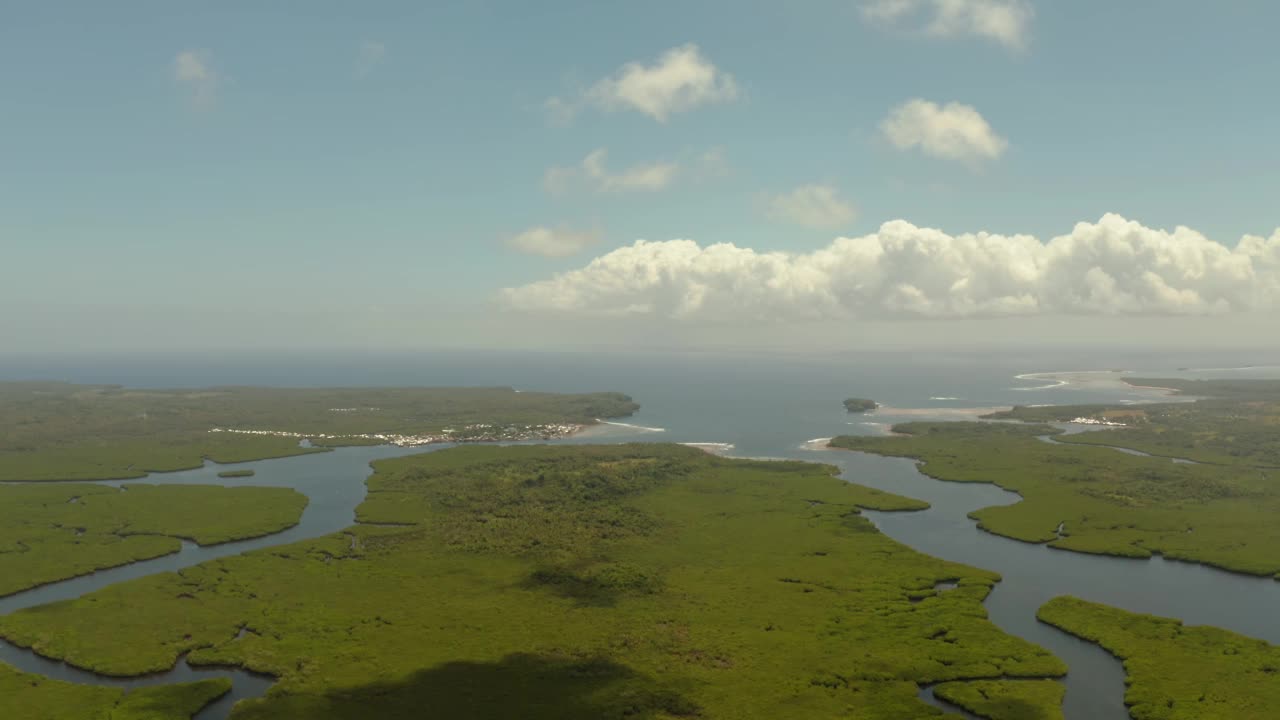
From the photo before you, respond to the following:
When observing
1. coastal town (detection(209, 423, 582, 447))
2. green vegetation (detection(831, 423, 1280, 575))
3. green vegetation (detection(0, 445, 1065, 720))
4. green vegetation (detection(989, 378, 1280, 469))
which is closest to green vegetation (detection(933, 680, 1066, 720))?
green vegetation (detection(0, 445, 1065, 720))

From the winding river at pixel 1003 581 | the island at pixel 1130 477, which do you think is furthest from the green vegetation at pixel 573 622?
the island at pixel 1130 477

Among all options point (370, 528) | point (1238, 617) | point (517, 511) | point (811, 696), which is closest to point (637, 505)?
point (517, 511)

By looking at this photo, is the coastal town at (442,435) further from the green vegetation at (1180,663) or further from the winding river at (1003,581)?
the green vegetation at (1180,663)

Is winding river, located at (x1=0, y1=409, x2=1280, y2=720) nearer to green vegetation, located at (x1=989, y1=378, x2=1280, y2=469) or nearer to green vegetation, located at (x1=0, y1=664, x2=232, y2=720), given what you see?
green vegetation, located at (x1=0, y1=664, x2=232, y2=720)

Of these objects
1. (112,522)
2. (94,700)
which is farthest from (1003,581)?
(112,522)

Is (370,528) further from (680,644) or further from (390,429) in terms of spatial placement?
(390,429)

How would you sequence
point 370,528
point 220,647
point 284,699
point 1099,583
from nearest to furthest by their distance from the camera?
point 284,699, point 220,647, point 1099,583, point 370,528
